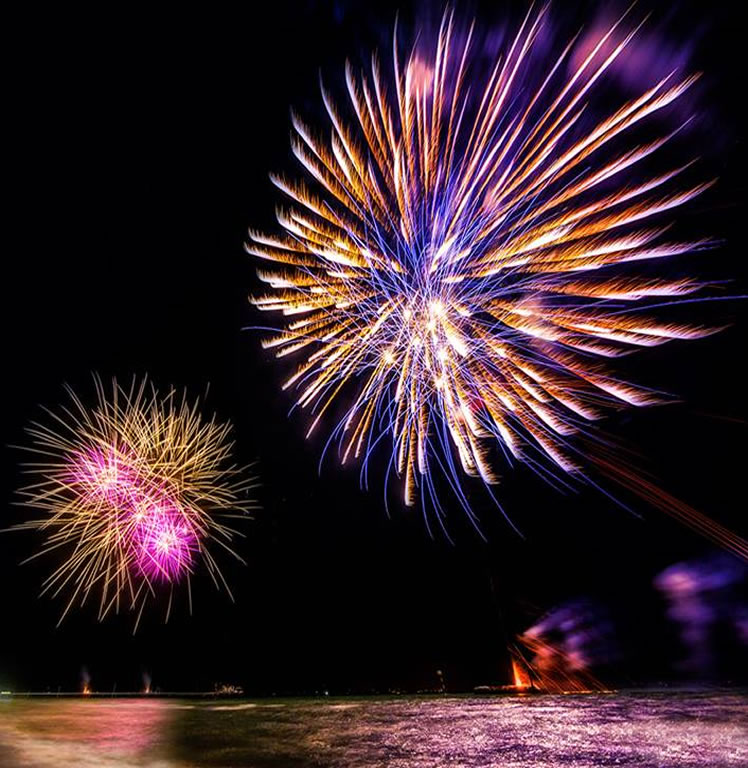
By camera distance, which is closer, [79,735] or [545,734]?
[545,734]

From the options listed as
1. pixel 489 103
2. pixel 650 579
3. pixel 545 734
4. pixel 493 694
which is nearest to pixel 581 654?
pixel 650 579

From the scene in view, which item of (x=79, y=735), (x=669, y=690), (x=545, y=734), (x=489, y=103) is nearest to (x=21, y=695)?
(x=79, y=735)

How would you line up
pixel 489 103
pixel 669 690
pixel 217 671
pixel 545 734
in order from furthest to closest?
pixel 217 671, pixel 489 103, pixel 669 690, pixel 545 734

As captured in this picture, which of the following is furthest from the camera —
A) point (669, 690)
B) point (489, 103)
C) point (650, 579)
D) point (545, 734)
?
point (650, 579)

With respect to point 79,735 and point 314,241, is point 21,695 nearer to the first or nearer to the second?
point 79,735

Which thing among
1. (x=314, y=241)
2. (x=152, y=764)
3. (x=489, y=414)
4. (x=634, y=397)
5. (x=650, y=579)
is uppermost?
(x=314, y=241)

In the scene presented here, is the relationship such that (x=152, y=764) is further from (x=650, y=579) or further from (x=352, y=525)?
(x=352, y=525)

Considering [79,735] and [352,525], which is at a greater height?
[352,525]
